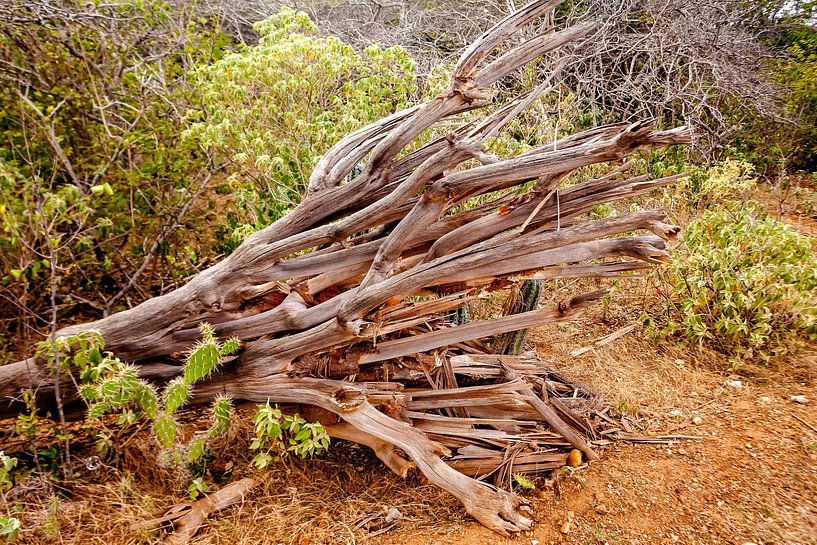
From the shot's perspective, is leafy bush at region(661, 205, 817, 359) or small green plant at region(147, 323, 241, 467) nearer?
small green plant at region(147, 323, 241, 467)

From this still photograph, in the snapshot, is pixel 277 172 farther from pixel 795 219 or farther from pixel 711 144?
pixel 795 219

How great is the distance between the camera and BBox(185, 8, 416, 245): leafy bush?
3.61 metres

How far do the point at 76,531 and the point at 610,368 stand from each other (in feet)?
11.4

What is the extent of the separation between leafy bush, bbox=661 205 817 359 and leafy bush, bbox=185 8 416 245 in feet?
9.30

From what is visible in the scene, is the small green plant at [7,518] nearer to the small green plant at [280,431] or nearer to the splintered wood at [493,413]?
the small green plant at [280,431]

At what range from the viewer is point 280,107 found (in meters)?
3.97

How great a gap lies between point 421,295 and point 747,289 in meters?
2.68

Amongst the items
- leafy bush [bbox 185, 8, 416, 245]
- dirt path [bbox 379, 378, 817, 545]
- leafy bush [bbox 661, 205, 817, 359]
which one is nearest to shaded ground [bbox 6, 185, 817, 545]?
dirt path [bbox 379, 378, 817, 545]

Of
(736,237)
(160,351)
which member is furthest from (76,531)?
(736,237)

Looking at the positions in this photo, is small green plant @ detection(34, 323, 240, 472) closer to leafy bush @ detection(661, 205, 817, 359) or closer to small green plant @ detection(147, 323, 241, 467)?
small green plant @ detection(147, 323, 241, 467)

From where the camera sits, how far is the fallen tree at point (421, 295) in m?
2.26

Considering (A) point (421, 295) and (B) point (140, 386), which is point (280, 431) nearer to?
(B) point (140, 386)

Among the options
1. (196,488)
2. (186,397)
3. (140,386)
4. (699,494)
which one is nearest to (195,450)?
(196,488)

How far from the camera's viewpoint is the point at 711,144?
6.25 metres
